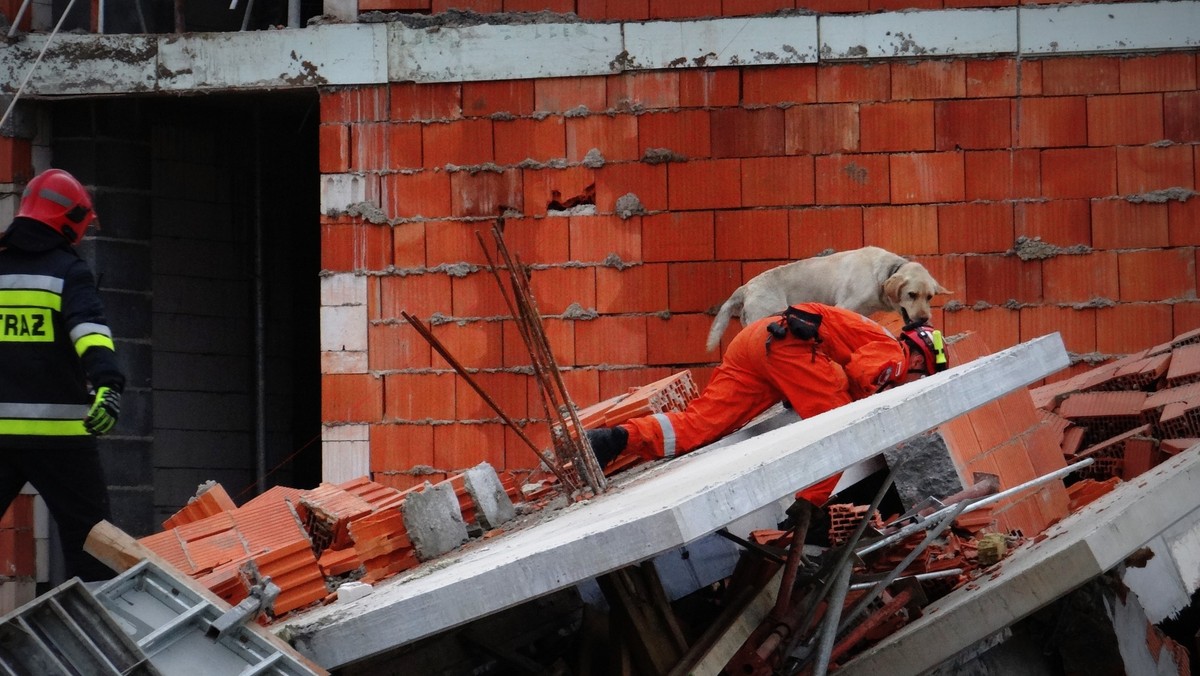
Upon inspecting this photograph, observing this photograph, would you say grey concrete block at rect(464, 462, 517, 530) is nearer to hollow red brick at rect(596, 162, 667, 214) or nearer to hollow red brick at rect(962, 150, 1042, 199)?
hollow red brick at rect(596, 162, 667, 214)

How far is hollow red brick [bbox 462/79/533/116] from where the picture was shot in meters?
8.42

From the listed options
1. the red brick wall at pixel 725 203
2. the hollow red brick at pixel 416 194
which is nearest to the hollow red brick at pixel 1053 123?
the red brick wall at pixel 725 203

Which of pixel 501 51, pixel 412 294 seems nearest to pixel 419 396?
pixel 412 294

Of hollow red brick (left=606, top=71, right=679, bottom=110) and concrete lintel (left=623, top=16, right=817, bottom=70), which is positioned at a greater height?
concrete lintel (left=623, top=16, right=817, bottom=70)

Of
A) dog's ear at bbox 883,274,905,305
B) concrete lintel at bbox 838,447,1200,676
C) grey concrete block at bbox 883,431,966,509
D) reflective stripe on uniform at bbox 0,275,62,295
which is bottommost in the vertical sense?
concrete lintel at bbox 838,447,1200,676

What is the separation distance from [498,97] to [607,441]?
10.4 ft

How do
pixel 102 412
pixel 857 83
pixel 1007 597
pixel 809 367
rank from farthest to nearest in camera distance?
1. pixel 857 83
2. pixel 809 367
3. pixel 102 412
4. pixel 1007 597

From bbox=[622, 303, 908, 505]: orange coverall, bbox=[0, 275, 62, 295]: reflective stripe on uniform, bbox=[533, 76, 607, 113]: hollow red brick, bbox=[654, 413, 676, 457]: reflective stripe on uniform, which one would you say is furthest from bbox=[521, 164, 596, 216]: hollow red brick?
bbox=[0, 275, 62, 295]: reflective stripe on uniform

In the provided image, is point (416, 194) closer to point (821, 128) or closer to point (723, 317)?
point (723, 317)

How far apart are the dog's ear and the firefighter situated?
3597 mm

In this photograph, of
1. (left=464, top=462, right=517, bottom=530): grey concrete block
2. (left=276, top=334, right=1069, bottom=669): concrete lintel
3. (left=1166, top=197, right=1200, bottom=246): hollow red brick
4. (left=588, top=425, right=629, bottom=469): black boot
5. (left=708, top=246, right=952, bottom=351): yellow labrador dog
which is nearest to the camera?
(left=276, top=334, right=1069, bottom=669): concrete lintel

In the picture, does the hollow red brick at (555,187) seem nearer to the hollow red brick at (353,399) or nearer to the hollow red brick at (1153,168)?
the hollow red brick at (353,399)

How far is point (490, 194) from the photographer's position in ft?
27.7

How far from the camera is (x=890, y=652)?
4.76m
